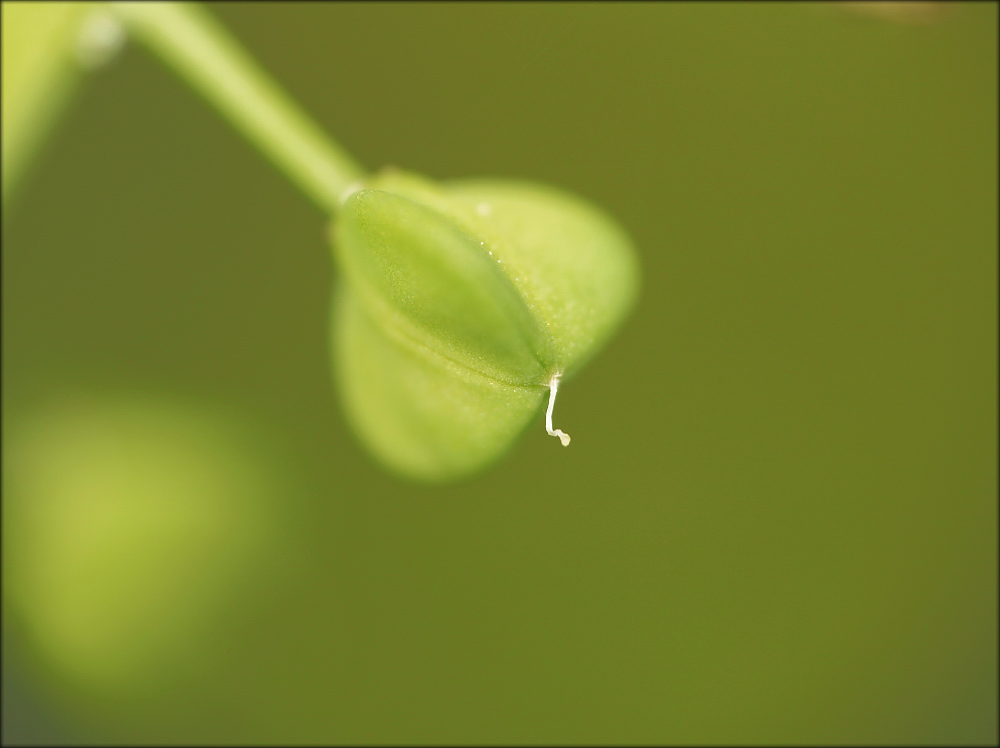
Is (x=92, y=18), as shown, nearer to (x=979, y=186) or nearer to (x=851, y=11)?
(x=851, y=11)

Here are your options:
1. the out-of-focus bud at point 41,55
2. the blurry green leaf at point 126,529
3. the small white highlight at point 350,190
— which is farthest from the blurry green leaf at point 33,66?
the blurry green leaf at point 126,529

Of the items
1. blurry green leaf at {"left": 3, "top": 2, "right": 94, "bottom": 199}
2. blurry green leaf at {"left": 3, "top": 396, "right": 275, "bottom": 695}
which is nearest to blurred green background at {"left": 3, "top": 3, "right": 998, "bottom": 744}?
blurry green leaf at {"left": 3, "top": 396, "right": 275, "bottom": 695}

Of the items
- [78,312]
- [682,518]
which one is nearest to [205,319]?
[78,312]

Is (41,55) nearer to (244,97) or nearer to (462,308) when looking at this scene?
(244,97)

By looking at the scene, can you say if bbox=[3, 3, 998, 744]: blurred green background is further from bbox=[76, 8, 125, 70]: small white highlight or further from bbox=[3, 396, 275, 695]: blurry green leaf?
bbox=[76, 8, 125, 70]: small white highlight

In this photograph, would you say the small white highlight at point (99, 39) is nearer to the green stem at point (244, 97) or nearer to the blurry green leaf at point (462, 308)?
the green stem at point (244, 97)

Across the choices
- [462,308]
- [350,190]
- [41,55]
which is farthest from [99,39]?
[462,308]
